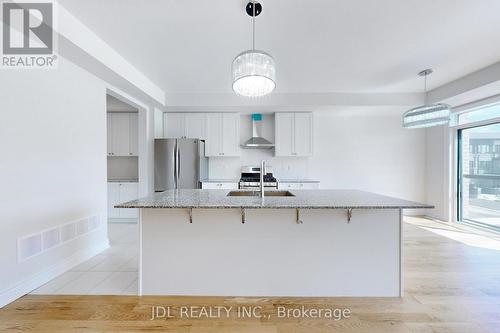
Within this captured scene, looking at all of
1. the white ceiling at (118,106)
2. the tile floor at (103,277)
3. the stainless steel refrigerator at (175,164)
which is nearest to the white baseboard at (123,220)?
the stainless steel refrigerator at (175,164)

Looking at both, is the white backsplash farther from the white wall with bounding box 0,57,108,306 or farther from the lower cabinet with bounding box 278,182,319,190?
the white wall with bounding box 0,57,108,306

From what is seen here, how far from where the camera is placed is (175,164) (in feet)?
15.6

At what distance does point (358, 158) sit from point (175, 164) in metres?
4.07

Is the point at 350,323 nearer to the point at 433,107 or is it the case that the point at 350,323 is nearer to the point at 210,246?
the point at 210,246

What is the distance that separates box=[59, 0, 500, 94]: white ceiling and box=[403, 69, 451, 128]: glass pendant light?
725 millimetres

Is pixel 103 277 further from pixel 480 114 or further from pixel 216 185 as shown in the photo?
pixel 480 114

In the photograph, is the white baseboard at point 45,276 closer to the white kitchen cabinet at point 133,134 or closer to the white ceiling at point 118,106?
the white kitchen cabinet at point 133,134

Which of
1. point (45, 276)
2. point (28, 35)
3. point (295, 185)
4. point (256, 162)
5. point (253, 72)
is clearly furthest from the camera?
point (256, 162)

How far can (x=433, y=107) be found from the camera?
2.92 metres

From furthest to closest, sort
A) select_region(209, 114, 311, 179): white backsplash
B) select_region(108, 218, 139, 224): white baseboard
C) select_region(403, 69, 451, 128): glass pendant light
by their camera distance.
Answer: select_region(209, 114, 311, 179): white backsplash → select_region(108, 218, 139, 224): white baseboard → select_region(403, 69, 451, 128): glass pendant light

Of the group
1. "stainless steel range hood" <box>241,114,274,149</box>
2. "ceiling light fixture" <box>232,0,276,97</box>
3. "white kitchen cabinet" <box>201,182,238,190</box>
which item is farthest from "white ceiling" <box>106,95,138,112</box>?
"ceiling light fixture" <box>232,0,276,97</box>

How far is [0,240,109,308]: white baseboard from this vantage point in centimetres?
215

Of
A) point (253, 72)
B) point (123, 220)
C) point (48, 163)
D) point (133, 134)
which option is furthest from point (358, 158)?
point (48, 163)

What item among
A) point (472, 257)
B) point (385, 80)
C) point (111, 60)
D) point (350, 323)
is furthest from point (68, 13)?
point (472, 257)
